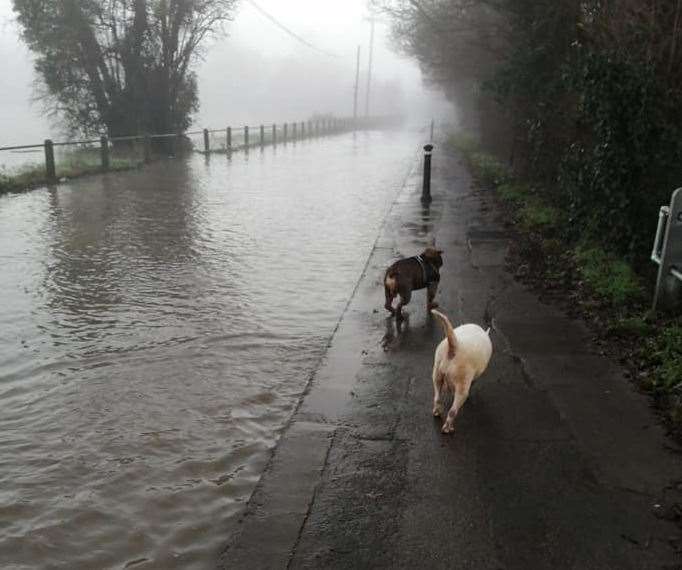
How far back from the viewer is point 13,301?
277 inches

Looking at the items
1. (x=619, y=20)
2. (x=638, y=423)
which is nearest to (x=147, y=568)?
(x=638, y=423)

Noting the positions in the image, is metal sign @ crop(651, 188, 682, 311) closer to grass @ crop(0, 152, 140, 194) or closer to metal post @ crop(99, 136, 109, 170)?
grass @ crop(0, 152, 140, 194)

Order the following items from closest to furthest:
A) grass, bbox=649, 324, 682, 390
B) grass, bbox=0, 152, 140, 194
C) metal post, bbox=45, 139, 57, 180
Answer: grass, bbox=649, 324, 682, 390 < grass, bbox=0, 152, 140, 194 < metal post, bbox=45, 139, 57, 180

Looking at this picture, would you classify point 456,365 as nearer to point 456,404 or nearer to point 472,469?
point 456,404

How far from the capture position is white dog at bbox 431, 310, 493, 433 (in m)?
4.09

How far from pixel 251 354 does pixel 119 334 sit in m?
1.38

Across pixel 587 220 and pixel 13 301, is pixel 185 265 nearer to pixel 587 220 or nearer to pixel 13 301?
pixel 13 301

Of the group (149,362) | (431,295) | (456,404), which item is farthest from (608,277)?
(149,362)

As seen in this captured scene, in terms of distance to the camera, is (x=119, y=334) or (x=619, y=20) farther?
(x=619, y=20)

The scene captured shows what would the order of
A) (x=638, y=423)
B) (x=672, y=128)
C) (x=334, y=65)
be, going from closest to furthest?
1. (x=638, y=423)
2. (x=672, y=128)
3. (x=334, y=65)

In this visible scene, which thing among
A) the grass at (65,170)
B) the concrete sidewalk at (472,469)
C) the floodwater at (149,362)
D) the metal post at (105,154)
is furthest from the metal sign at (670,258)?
the metal post at (105,154)

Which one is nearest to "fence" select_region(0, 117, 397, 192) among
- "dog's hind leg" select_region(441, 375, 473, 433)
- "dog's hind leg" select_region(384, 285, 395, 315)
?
"dog's hind leg" select_region(384, 285, 395, 315)

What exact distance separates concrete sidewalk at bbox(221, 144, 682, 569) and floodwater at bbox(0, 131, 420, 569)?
0.33 metres

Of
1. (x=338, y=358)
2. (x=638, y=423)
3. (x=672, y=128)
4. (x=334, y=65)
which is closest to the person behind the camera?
(x=638, y=423)
